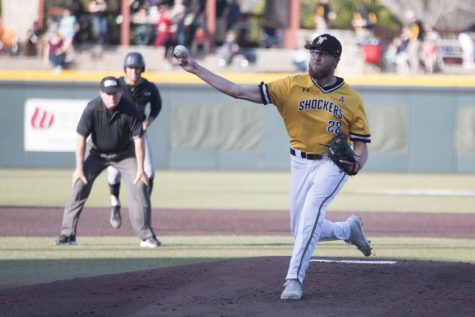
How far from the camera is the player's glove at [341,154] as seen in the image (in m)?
6.89

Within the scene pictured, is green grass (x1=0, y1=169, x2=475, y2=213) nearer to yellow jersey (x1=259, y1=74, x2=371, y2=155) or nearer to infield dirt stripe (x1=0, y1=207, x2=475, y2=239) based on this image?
infield dirt stripe (x1=0, y1=207, x2=475, y2=239)

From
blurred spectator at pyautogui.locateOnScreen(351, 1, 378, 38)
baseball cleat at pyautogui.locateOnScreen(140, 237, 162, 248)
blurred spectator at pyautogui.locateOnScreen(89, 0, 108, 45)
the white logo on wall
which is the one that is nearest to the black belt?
baseball cleat at pyautogui.locateOnScreen(140, 237, 162, 248)

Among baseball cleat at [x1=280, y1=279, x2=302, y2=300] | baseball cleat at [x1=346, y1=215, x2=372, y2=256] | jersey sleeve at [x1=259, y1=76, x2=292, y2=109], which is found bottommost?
baseball cleat at [x1=280, y1=279, x2=302, y2=300]

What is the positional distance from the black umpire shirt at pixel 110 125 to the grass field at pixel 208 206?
114cm

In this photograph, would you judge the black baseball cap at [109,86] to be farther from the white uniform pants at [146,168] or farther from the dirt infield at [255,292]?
the dirt infield at [255,292]

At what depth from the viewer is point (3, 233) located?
11656 mm

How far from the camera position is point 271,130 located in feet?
80.8

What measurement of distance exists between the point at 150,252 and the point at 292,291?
12.0 ft

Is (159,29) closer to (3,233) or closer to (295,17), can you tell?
(295,17)

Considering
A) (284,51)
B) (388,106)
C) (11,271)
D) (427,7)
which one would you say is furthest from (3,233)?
(427,7)

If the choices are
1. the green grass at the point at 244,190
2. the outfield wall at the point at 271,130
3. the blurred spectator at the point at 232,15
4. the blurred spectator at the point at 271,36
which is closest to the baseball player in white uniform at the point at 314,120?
the green grass at the point at 244,190

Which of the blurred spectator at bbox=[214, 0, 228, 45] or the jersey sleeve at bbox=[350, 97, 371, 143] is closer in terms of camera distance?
the jersey sleeve at bbox=[350, 97, 371, 143]

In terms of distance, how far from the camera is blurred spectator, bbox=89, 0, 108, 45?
26344 mm

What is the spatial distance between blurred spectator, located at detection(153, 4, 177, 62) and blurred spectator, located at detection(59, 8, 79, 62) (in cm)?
223
